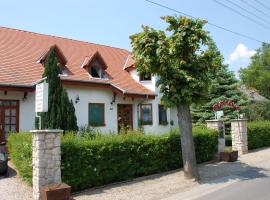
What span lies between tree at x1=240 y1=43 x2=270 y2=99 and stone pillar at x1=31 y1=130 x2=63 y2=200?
3716 centimetres

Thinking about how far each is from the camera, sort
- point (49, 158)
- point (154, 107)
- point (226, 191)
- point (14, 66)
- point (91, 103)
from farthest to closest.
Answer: point (154, 107)
point (91, 103)
point (14, 66)
point (226, 191)
point (49, 158)

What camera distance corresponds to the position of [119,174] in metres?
10.6

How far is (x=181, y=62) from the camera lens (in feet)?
36.1

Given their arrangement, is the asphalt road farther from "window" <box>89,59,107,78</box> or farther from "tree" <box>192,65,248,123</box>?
"tree" <box>192,65,248,123</box>

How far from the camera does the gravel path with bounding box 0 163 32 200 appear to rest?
8.70 meters

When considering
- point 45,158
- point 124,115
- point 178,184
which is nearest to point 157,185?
point 178,184

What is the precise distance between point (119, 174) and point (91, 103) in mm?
8634

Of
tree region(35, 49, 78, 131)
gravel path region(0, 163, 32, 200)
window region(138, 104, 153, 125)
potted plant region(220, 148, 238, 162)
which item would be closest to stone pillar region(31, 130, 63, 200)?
gravel path region(0, 163, 32, 200)

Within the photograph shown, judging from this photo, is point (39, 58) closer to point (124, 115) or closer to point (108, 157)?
point (124, 115)

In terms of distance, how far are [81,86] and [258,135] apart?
11.4 metres

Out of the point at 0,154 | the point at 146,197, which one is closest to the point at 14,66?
the point at 0,154

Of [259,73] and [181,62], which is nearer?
[181,62]

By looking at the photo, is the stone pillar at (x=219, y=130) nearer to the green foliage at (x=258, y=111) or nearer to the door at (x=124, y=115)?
the door at (x=124, y=115)

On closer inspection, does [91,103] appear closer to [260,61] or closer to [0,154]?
[0,154]
